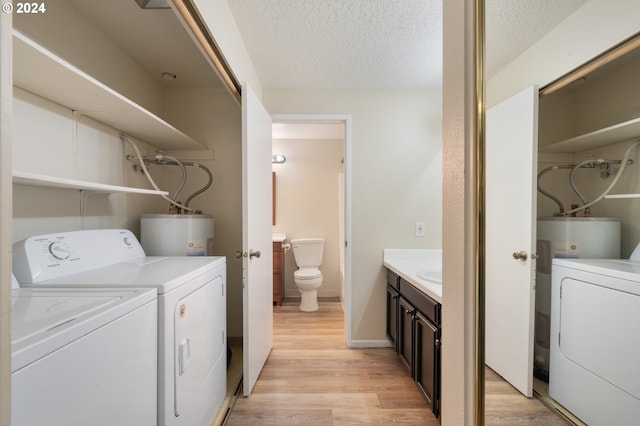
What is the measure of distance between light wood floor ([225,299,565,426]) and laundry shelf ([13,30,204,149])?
1798mm

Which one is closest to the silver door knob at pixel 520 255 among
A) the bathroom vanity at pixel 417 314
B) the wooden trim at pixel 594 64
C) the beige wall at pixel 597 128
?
the beige wall at pixel 597 128

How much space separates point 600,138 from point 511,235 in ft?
0.83

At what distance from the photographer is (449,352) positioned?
2.55ft

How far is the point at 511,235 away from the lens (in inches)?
24.0

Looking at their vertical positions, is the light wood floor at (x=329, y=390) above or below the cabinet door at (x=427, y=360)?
below

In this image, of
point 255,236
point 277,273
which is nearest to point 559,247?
point 255,236

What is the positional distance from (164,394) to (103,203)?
1.21m

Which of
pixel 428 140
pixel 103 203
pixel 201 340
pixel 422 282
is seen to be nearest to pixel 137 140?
pixel 103 203

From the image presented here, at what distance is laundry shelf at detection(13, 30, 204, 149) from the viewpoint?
0.85 meters

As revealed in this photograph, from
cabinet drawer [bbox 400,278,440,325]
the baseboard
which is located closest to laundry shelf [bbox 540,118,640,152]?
cabinet drawer [bbox 400,278,440,325]

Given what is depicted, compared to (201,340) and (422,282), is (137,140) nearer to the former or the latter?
(201,340)

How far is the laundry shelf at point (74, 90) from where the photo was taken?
2.79ft

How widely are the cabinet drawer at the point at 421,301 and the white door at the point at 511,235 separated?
0.74 meters

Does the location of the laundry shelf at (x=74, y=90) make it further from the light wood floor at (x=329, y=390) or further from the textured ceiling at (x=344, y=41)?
the light wood floor at (x=329, y=390)
